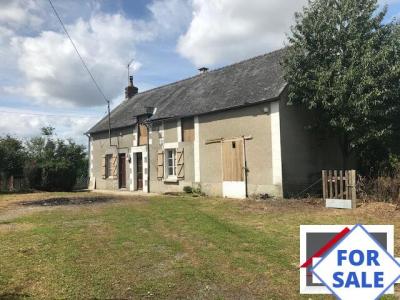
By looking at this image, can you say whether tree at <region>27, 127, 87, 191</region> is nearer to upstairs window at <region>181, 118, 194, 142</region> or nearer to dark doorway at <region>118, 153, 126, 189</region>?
dark doorway at <region>118, 153, 126, 189</region>

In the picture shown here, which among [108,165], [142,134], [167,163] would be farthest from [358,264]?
[108,165]

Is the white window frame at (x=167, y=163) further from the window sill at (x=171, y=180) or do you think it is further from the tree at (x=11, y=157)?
the tree at (x=11, y=157)

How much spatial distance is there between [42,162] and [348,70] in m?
16.2

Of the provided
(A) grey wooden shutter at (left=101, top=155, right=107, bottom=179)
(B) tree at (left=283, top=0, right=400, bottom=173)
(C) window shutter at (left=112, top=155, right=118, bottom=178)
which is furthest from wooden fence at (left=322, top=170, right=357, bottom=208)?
(A) grey wooden shutter at (left=101, top=155, right=107, bottom=179)

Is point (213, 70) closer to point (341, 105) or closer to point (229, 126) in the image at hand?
point (229, 126)

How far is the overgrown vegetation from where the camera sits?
21.0 metres

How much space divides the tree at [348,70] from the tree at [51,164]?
43.1 feet

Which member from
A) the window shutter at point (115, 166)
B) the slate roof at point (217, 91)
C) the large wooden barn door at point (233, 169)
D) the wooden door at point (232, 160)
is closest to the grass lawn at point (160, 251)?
the large wooden barn door at point (233, 169)

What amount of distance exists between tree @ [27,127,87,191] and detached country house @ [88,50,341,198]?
2173 mm

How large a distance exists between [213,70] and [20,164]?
11865mm

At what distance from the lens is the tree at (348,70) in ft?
39.8

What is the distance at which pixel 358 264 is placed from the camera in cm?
264

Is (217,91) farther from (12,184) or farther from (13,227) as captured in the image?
(12,184)

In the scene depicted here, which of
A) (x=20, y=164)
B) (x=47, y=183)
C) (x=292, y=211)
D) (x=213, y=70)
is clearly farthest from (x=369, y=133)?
(x=20, y=164)
